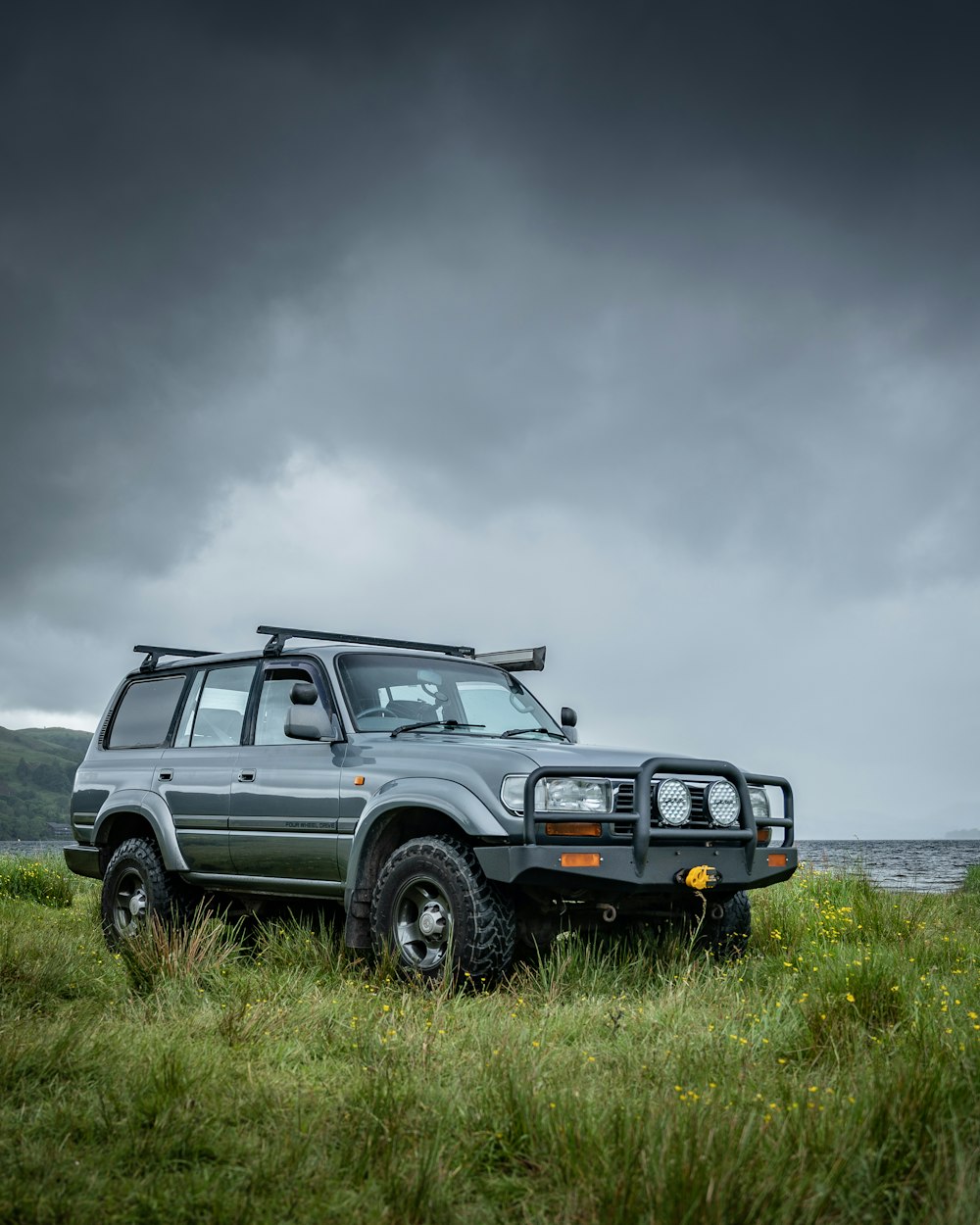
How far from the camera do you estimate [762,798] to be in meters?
7.20

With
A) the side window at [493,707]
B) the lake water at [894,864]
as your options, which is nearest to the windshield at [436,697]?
the side window at [493,707]

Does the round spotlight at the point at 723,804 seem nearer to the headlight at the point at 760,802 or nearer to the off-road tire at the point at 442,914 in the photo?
the headlight at the point at 760,802

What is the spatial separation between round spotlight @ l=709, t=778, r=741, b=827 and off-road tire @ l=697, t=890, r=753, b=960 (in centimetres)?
70

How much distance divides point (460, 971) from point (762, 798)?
2.30 meters

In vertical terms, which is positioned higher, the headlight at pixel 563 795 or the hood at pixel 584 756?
the hood at pixel 584 756

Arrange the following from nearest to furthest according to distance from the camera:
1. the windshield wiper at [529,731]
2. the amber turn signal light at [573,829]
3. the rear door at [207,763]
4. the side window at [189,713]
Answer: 1. the amber turn signal light at [573,829]
2. the windshield wiper at [529,731]
3. the rear door at [207,763]
4. the side window at [189,713]

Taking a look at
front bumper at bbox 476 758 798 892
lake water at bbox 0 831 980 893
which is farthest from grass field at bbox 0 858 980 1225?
lake water at bbox 0 831 980 893

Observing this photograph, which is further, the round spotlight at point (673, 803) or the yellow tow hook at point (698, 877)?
the round spotlight at point (673, 803)

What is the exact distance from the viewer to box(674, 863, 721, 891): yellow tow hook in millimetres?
6152

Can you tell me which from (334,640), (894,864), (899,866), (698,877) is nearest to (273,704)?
(334,640)

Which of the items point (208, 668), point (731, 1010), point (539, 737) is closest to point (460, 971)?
point (731, 1010)

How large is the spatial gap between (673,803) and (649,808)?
323 mm

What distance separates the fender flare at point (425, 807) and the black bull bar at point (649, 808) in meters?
0.27

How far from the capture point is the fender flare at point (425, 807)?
237 inches
